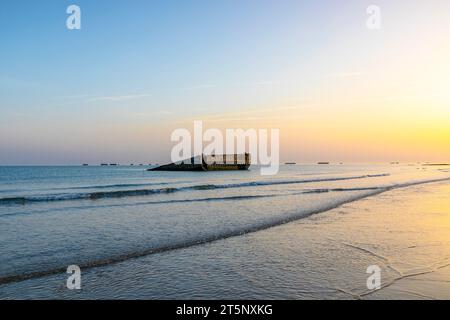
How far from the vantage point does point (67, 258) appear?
26.7 feet

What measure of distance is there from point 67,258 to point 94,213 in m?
8.28

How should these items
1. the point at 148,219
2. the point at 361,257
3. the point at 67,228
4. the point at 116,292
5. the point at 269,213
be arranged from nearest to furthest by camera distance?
the point at 116,292, the point at 361,257, the point at 67,228, the point at 148,219, the point at 269,213

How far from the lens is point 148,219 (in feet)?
46.2

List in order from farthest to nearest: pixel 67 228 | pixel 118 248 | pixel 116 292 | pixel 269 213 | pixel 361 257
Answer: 1. pixel 269 213
2. pixel 67 228
3. pixel 118 248
4. pixel 361 257
5. pixel 116 292

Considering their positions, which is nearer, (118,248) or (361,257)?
(361,257)

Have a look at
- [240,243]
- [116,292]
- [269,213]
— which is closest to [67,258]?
[116,292]

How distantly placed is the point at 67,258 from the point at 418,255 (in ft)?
24.4

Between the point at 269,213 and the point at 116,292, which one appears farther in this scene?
the point at 269,213

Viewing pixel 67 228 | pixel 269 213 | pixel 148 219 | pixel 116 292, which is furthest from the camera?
pixel 269 213
